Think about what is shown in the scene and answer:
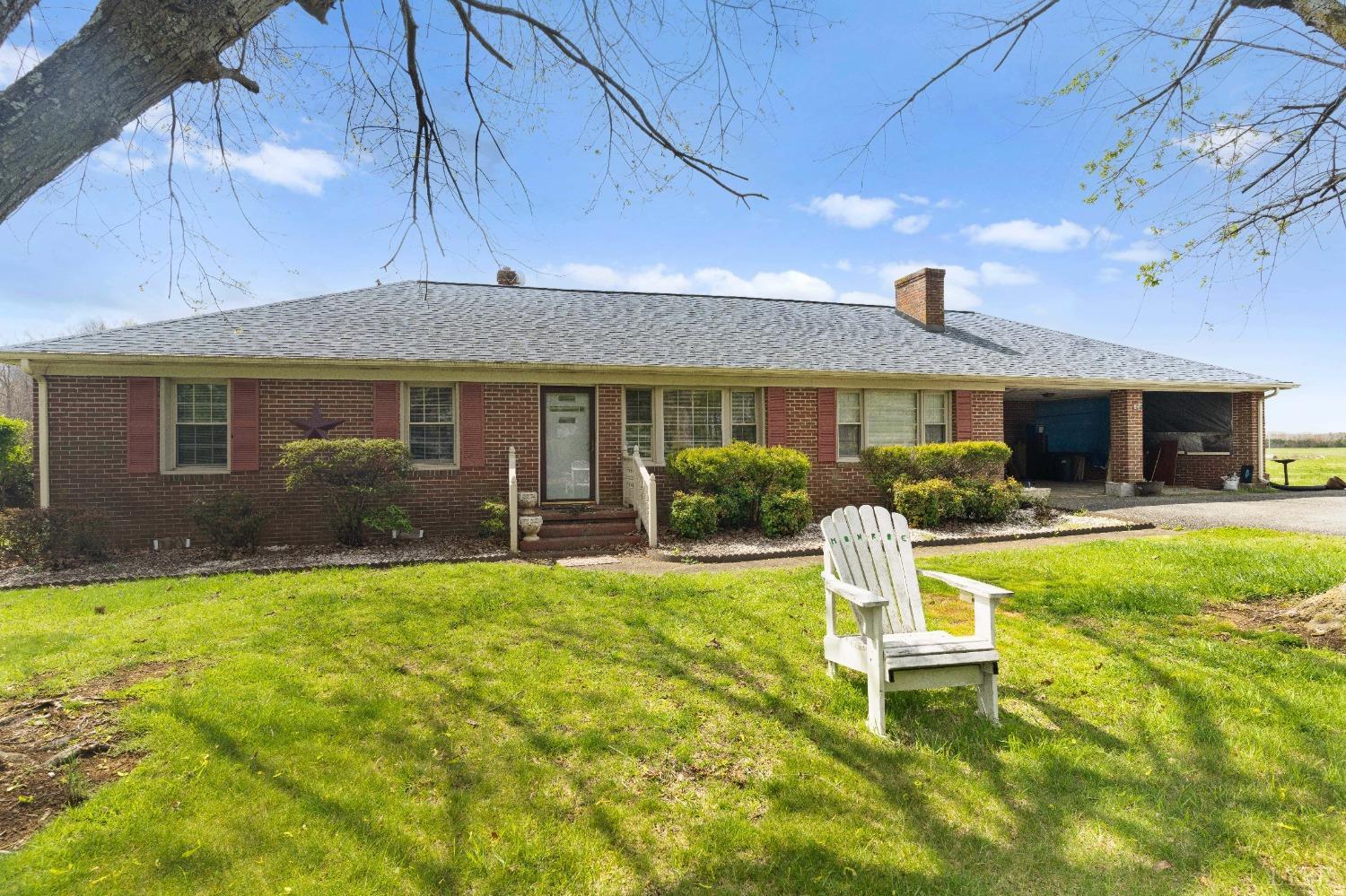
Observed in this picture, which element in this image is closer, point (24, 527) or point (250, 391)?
point (24, 527)

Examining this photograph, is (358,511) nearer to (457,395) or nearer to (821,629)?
(457,395)

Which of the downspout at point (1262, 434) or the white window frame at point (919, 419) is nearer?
the white window frame at point (919, 419)

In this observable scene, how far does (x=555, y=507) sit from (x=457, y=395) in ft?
8.06

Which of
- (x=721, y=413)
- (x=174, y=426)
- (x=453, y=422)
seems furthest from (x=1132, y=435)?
(x=174, y=426)

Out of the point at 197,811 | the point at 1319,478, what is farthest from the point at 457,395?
the point at 1319,478

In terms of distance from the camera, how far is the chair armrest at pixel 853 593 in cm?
356

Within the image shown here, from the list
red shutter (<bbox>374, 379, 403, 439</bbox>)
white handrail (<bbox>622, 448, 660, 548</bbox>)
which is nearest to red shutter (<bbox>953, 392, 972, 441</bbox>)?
white handrail (<bbox>622, 448, 660, 548</bbox>)

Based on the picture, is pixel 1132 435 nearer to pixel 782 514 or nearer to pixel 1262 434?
pixel 1262 434

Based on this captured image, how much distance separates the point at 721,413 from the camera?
12.1 meters

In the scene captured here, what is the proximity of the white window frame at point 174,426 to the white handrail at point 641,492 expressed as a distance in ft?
19.9

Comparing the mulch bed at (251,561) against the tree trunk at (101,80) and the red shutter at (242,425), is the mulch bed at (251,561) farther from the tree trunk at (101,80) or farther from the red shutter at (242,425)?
Answer: the tree trunk at (101,80)

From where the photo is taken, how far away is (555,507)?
11078 millimetres

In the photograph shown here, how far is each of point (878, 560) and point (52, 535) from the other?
10.2m

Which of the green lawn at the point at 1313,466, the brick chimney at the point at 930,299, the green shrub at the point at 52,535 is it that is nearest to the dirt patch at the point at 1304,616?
the brick chimney at the point at 930,299
